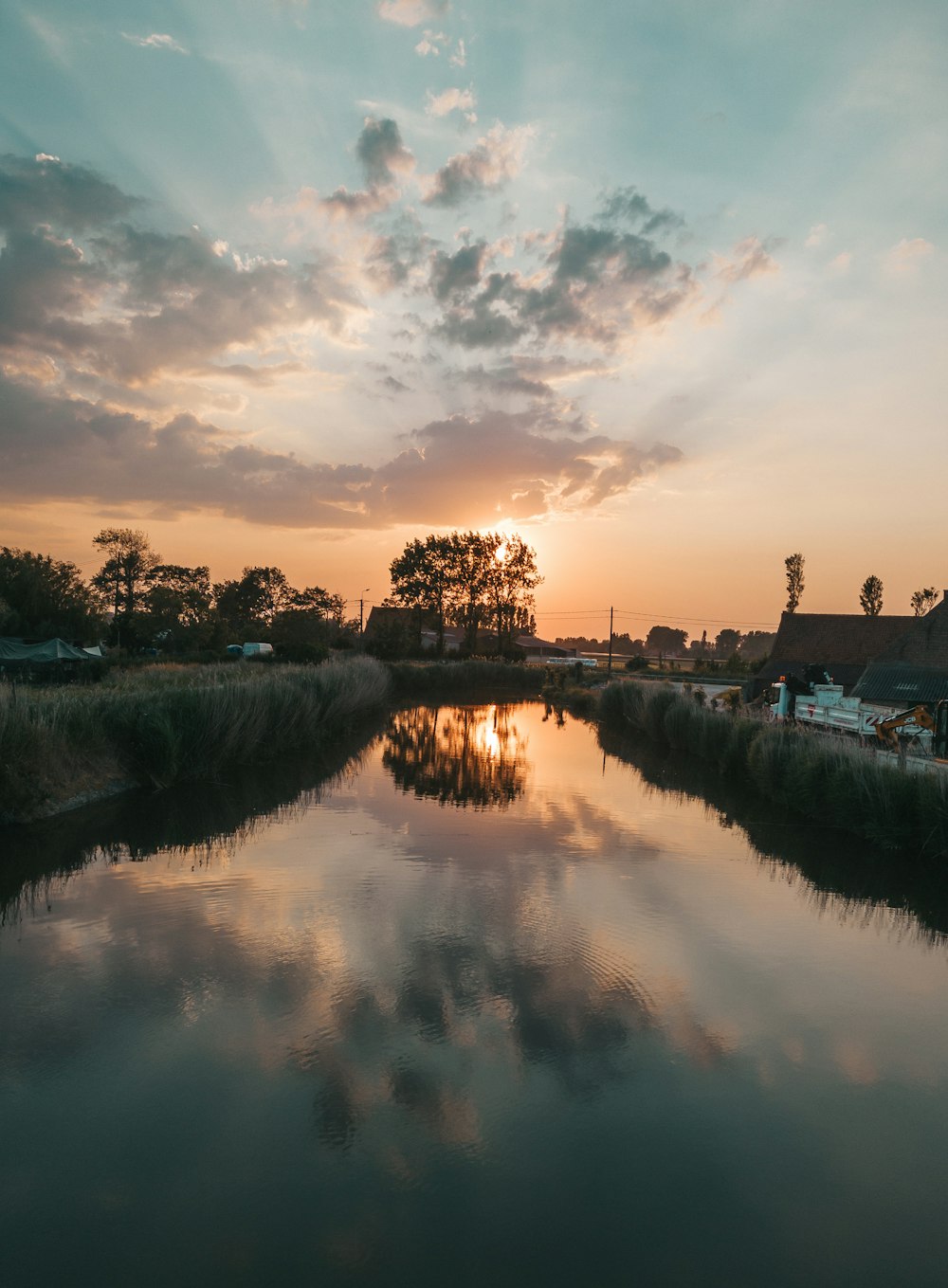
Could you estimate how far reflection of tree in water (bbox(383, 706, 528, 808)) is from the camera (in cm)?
1695

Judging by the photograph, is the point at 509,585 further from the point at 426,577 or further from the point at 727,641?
the point at 727,641

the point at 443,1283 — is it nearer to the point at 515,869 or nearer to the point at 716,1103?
the point at 716,1103

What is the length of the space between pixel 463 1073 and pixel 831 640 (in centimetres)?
3932

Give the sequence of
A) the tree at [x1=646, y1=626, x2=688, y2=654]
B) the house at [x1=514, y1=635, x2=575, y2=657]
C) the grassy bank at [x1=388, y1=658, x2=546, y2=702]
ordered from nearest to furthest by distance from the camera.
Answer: the grassy bank at [x1=388, y1=658, x2=546, y2=702]
the house at [x1=514, y1=635, x2=575, y2=657]
the tree at [x1=646, y1=626, x2=688, y2=654]

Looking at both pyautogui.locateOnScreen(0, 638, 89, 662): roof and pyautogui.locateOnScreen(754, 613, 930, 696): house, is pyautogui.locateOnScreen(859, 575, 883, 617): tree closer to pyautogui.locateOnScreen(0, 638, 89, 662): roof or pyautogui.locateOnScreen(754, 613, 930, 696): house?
pyautogui.locateOnScreen(754, 613, 930, 696): house

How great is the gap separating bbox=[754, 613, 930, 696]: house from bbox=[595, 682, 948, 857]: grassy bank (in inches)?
670

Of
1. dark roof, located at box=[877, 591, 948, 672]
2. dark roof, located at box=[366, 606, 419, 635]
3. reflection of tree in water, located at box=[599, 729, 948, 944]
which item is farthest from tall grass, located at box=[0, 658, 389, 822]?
dark roof, located at box=[366, 606, 419, 635]

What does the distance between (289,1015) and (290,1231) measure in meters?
2.19

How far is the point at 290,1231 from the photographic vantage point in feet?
13.0

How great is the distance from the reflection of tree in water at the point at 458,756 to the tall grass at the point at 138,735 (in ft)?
10.3

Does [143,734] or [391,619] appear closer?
[143,734]

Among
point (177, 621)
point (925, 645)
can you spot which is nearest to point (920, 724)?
point (925, 645)

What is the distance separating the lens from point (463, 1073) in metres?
5.38

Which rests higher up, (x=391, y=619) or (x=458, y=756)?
(x=391, y=619)
